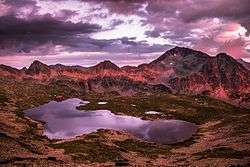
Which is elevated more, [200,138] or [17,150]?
[17,150]

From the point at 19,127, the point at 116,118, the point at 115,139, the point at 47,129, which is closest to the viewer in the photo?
the point at 115,139

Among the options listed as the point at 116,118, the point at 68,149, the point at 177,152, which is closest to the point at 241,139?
the point at 177,152

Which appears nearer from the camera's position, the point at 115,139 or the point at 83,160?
the point at 83,160

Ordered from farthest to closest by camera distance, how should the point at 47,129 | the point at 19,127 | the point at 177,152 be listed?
the point at 47,129 < the point at 19,127 < the point at 177,152

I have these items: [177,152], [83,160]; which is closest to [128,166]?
[83,160]

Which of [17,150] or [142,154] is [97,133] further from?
[17,150]

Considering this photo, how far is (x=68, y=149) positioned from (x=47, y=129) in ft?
171

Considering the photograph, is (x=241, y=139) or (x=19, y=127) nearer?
(x=241, y=139)

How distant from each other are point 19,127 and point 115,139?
3277cm

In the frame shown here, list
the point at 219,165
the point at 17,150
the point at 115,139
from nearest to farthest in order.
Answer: the point at 219,165
the point at 17,150
the point at 115,139

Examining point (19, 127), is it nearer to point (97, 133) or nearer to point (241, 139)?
point (97, 133)

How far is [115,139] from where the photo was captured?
121 meters

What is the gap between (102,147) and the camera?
10200 cm

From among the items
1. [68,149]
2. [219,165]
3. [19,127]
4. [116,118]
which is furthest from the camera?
[116,118]
